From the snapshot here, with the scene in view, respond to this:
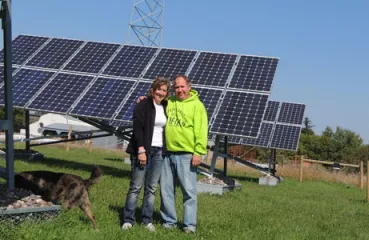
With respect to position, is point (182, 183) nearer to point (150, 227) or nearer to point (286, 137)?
point (150, 227)

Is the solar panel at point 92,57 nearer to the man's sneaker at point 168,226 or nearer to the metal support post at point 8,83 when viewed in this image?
the metal support post at point 8,83

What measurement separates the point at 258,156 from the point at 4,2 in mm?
36548

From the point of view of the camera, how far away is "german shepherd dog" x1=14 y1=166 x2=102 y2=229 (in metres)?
6.30

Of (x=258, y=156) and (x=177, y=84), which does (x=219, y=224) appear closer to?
(x=177, y=84)

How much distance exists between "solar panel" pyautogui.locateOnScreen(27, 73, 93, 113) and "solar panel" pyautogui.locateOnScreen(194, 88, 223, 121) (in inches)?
121

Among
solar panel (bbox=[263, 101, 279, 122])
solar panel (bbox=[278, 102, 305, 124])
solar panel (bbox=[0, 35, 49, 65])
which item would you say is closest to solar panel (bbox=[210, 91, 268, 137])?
solar panel (bbox=[0, 35, 49, 65])

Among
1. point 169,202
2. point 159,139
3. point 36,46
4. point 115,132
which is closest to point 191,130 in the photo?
point 159,139

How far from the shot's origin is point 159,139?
624 centimetres

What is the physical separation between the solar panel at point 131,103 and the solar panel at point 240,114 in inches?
79.2

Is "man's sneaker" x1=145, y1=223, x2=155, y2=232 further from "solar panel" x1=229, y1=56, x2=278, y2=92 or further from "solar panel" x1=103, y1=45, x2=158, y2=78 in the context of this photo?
"solar panel" x1=103, y1=45, x2=158, y2=78

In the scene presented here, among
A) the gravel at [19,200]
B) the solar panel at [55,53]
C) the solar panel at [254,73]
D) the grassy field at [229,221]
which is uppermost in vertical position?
the solar panel at [55,53]

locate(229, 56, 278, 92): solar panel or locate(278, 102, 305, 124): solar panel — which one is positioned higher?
locate(229, 56, 278, 92): solar panel

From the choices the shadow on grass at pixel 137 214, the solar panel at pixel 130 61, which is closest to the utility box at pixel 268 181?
the solar panel at pixel 130 61

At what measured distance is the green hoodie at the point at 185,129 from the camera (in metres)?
6.17
